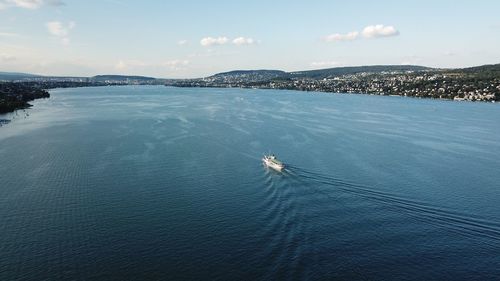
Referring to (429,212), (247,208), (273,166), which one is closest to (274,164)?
(273,166)

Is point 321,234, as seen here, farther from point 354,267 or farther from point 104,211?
point 104,211

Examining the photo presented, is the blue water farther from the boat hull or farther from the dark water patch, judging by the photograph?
the boat hull

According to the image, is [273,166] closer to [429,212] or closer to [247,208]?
[247,208]

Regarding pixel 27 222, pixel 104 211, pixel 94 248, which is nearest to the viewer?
pixel 94 248

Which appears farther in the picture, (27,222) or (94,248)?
(27,222)

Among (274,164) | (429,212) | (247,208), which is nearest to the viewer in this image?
(429,212)

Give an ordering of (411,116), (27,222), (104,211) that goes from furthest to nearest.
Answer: (411,116) < (104,211) < (27,222)

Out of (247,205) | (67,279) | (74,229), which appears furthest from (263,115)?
(67,279)
